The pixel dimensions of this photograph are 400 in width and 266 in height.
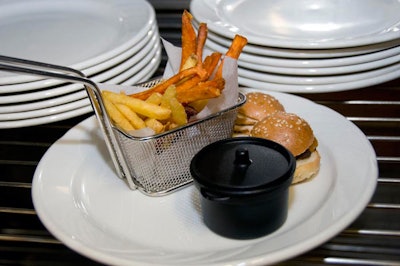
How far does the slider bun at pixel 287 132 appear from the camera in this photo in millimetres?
746

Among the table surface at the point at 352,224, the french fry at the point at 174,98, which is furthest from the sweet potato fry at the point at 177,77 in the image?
the table surface at the point at 352,224

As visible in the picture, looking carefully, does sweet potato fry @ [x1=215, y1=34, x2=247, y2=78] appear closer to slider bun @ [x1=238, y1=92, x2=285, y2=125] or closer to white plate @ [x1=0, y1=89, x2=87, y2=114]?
slider bun @ [x1=238, y1=92, x2=285, y2=125]

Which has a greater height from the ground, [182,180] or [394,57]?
[394,57]

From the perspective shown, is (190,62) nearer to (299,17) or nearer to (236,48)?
(236,48)

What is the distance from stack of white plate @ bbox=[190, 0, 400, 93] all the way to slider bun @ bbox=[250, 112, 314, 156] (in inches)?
3.9

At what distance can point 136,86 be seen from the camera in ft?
2.78

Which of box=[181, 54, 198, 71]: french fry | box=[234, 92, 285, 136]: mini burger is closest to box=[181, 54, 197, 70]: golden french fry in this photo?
box=[181, 54, 198, 71]: french fry

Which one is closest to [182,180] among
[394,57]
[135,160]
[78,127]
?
[135,160]

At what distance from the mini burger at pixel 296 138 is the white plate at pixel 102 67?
25cm

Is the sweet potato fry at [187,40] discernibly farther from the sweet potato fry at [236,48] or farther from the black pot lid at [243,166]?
the black pot lid at [243,166]

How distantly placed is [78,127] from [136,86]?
5.0 inches

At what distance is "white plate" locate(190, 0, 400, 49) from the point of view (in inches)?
37.4

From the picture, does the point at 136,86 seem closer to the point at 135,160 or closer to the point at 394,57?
the point at 135,160

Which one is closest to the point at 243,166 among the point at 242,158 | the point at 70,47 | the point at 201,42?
the point at 242,158
